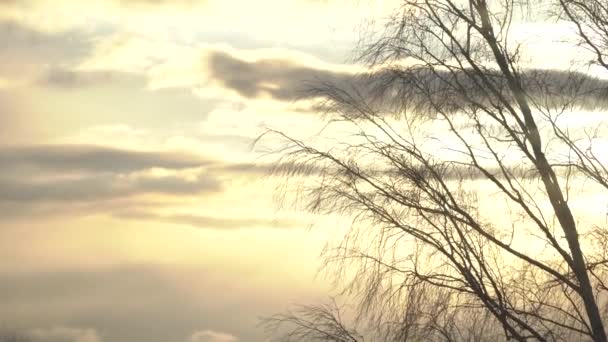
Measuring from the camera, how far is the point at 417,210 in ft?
49.3

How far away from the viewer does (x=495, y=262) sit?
1505 cm

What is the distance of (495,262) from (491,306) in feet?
2.20

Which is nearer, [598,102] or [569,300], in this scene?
[569,300]

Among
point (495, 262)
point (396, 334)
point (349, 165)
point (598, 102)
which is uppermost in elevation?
point (598, 102)

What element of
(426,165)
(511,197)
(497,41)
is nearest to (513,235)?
(511,197)

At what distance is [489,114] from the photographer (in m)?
15.6

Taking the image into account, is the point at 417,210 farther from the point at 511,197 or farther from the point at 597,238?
the point at 597,238

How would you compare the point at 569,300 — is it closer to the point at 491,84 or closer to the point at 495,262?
the point at 495,262

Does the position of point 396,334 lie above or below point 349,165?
below

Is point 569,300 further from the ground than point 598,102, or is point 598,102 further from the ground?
point 598,102

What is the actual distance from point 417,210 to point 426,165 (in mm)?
629

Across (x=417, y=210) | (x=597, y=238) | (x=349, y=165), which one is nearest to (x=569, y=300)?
(x=597, y=238)

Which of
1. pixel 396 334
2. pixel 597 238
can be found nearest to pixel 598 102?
pixel 597 238

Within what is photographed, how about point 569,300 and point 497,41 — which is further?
point 497,41
